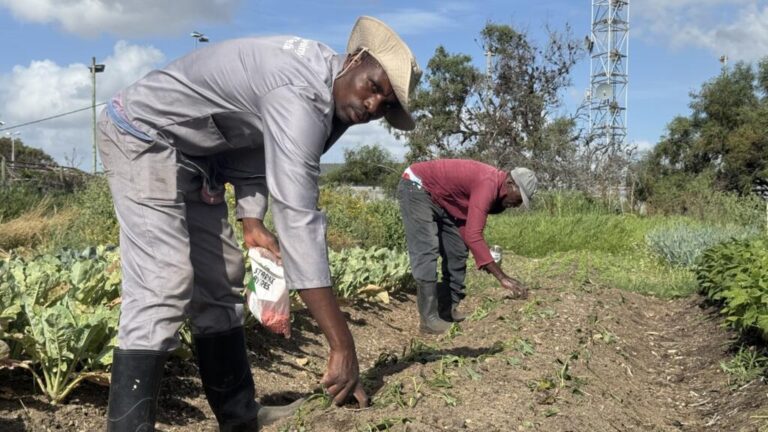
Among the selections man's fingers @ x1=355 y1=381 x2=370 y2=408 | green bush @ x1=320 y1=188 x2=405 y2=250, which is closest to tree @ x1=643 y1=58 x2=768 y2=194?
green bush @ x1=320 y1=188 x2=405 y2=250

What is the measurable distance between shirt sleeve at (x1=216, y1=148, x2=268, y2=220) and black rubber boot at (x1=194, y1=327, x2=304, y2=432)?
1.62 feet

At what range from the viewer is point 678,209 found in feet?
61.2

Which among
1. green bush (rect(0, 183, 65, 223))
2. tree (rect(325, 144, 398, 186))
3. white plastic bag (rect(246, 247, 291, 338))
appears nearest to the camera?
white plastic bag (rect(246, 247, 291, 338))

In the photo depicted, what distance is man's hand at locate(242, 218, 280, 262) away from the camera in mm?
3002

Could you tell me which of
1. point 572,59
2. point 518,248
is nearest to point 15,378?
point 518,248

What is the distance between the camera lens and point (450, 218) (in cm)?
636

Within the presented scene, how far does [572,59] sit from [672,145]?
11375mm

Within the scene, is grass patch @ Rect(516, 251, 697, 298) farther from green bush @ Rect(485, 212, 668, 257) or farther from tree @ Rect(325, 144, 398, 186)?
tree @ Rect(325, 144, 398, 186)

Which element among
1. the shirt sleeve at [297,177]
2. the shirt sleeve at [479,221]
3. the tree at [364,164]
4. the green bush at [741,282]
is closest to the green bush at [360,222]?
the green bush at [741,282]

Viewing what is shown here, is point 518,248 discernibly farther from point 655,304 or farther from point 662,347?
point 662,347

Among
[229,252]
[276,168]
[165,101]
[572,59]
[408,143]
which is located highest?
[572,59]

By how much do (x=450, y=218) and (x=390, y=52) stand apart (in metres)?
3.89

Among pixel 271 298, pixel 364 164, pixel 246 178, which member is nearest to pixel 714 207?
pixel 246 178

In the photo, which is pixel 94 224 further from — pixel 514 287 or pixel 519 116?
pixel 519 116
